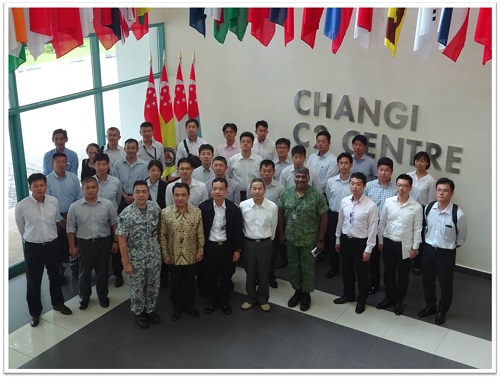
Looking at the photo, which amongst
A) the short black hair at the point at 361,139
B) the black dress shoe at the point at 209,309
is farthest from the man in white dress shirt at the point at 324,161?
the black dress shoe at the point at 209,309

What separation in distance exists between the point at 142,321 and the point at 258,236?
1.41 meters

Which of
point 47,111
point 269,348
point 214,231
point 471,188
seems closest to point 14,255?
point 47,111

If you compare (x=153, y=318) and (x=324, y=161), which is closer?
(x=153, y=318)

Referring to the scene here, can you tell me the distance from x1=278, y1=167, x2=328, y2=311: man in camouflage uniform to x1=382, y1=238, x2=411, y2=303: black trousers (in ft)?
2.20

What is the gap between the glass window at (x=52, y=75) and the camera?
7.20m

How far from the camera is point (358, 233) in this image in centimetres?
607

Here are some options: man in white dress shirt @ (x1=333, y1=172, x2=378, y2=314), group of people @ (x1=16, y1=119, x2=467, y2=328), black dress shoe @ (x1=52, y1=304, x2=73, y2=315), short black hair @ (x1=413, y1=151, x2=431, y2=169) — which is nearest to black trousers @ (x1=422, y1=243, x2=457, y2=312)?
group of people @ (x1=16, y1=119, x2=467, y2=328)

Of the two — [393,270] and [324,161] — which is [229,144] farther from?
[393,270]

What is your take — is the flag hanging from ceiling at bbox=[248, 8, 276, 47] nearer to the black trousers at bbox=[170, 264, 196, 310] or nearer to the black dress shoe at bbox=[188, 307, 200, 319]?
the black trousers at bbox=[170, 264, 196, 310]

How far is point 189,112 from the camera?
8773mm

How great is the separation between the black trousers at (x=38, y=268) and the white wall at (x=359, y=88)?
3595 millimetres

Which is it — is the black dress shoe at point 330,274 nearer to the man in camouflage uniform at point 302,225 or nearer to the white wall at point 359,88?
the man in camouflage uniform at point 302,225

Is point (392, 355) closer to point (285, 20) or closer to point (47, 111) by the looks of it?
point (285, 20)

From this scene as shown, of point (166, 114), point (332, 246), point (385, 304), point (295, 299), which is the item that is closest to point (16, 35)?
point (166, 114)
